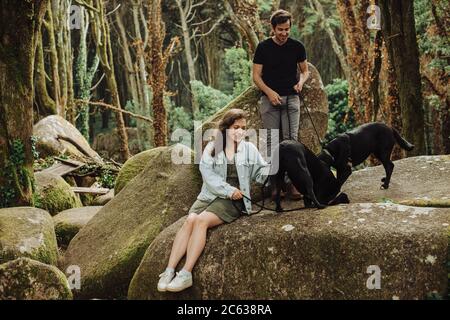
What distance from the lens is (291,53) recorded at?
7.12m

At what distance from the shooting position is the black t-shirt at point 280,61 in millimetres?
7090

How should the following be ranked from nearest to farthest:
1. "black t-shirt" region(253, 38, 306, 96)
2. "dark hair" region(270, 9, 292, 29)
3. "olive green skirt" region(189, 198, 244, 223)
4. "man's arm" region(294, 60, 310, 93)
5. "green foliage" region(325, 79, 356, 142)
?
"olive green skirt" region(189, 198, 244, 223) → "dark hair" region(270, 9, 292, 29) → "black t-shirt" region(253, 38, 306, 96) → "man's arm" region(294, 60, 310, 93) → "green foliage" region(325, 79, 356, 142)

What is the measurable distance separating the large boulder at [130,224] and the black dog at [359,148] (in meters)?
1.79

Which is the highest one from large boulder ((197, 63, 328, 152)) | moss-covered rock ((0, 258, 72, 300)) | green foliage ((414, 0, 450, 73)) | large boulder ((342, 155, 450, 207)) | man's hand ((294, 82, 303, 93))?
green foliage ((414, 0, 450, 73))

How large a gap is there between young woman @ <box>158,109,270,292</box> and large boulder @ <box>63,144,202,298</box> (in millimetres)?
1237


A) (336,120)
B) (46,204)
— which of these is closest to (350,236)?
(46,204)

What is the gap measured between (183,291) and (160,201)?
204 cm

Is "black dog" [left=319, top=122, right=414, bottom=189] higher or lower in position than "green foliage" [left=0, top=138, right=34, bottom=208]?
higher

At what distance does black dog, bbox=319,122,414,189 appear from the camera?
654 centimetres

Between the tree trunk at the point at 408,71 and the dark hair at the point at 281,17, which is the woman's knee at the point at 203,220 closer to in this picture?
the dark hair at the point at 281,17

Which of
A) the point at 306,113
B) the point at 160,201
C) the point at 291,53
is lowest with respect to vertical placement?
the point at 160,201

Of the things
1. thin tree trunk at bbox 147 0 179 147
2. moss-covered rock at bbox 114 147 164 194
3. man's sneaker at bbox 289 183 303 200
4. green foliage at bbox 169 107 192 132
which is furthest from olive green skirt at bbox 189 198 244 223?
green foliage at bbox 169 107 192 132

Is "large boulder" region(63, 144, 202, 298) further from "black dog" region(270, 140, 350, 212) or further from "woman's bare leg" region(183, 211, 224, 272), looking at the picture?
"black dog" region(270, 140, 350, 212)

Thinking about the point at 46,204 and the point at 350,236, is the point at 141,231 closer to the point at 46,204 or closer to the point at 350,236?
the point at 350,236
